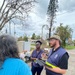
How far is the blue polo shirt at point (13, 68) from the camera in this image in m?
2.29

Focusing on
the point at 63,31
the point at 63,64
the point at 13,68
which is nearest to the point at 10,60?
the point at 13,68

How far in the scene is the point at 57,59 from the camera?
172 inches

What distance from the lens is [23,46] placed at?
1752 centimetres

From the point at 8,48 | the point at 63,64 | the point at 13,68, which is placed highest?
the point at 8,48

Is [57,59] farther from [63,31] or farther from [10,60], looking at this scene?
[63,31]

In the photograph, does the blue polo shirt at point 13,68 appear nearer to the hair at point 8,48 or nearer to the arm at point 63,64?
the hair at point 8,48

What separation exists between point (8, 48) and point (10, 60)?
129 mm

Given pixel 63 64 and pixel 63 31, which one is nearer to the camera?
pixel 63 64

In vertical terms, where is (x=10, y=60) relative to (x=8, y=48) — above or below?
below

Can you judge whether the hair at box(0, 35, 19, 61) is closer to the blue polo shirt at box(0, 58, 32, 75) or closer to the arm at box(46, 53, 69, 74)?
the blue polo shirt at box(0, 58, 32, 75)

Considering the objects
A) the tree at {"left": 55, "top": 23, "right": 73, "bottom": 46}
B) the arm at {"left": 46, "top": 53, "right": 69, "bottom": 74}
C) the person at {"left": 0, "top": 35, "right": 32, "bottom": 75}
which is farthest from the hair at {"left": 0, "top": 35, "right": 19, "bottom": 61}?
the tree at {"left": 55, "top": 23, "right": 73, "bottom": 46}

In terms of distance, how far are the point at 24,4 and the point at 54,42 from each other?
83.9 feet

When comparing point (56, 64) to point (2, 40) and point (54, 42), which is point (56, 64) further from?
point (2, 40)

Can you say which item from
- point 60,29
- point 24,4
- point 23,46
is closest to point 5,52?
point 23,46
